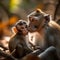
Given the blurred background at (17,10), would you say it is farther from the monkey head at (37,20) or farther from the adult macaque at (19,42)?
the adult macaque at (19,42)

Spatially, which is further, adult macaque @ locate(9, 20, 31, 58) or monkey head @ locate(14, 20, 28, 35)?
monkey head @ locate(14, 20, 28, 35)

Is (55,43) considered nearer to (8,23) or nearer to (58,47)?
(58,47)

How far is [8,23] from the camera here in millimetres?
6477

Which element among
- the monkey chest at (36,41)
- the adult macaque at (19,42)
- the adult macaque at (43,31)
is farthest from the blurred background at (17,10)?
the adult macaque at (19,42)

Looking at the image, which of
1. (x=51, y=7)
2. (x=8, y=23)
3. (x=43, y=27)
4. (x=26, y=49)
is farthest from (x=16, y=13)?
(x=26, y=49)

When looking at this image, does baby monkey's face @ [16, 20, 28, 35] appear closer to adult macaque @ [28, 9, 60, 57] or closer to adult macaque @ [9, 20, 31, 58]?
adult macaque @ [9, 20, 31, 58]

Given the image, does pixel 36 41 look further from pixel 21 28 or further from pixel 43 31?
pixel 21 28

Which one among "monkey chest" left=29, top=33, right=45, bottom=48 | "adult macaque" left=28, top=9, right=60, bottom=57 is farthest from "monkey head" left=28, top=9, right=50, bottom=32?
"monkey chest" left=29, top=33, right=45, bottom=48

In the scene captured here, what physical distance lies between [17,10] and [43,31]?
2469 mm

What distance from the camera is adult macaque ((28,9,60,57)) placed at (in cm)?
454

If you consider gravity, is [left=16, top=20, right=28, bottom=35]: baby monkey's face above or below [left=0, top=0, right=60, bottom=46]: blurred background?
below

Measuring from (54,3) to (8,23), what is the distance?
3.48 ft

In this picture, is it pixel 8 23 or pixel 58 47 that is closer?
pixel 58 47

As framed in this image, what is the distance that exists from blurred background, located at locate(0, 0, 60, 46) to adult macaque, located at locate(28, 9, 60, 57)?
98 centimetres
